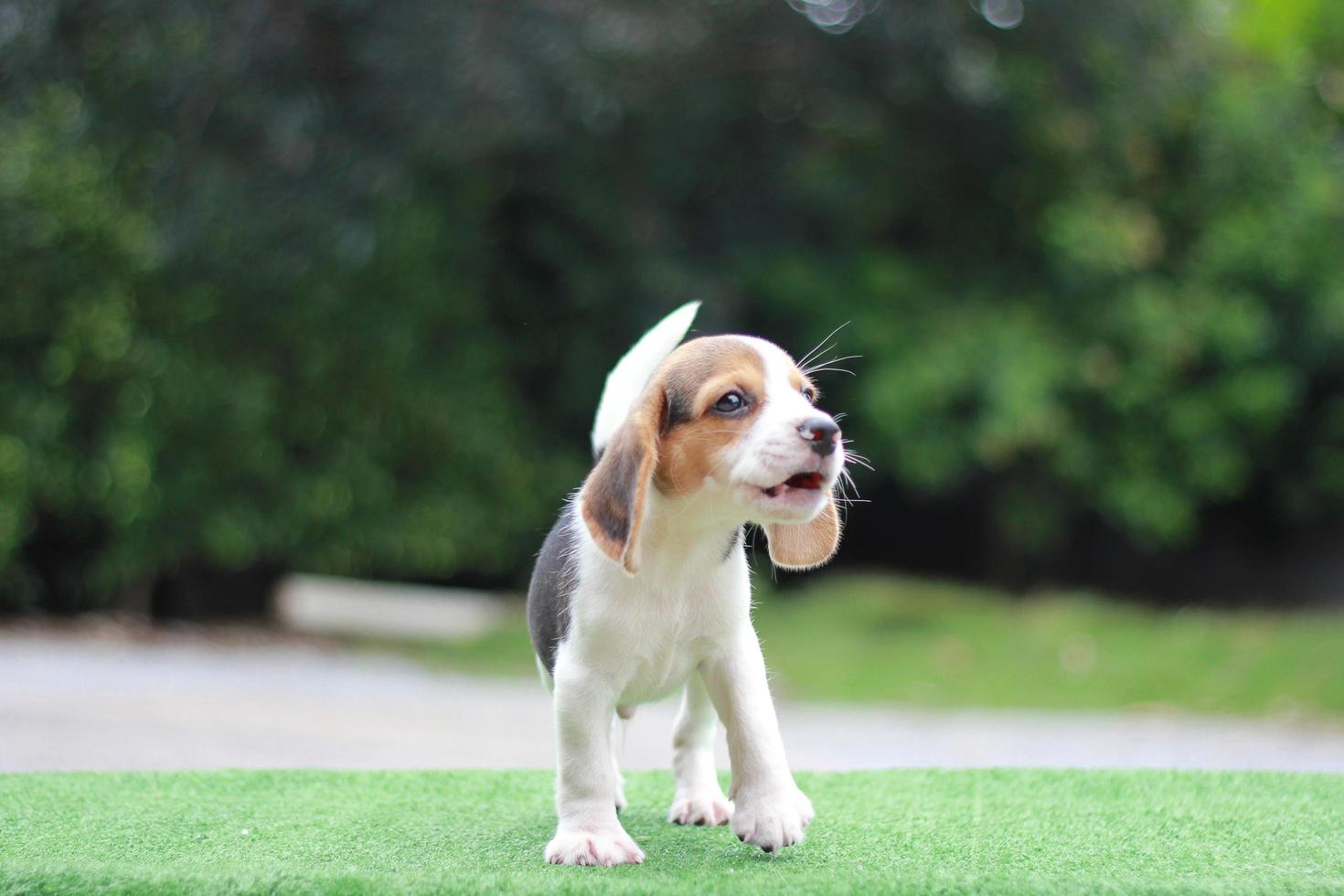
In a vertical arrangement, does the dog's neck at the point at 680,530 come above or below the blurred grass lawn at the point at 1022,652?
below

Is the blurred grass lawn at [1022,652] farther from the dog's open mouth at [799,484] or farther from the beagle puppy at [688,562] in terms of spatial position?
the dog's open mouth at [799,484]

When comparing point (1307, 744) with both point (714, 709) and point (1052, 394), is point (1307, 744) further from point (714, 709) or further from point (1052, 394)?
point (714, 709)

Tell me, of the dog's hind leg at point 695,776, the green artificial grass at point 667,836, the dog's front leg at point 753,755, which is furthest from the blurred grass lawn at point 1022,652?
the dog's front leg at point 753,755

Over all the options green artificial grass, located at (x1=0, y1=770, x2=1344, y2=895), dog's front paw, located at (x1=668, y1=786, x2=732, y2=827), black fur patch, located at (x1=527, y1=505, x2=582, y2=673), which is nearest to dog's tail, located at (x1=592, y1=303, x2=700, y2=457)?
black fur patch, located at (x1=527, y1=505, x2=582, y2=673)

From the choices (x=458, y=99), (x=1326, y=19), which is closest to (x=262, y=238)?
(x=458, y=99)

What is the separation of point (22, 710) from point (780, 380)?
237 inches

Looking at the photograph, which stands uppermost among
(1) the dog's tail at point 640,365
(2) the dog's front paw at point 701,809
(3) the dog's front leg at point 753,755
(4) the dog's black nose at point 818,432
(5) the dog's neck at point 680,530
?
(1) the dog's tail at point 640,365

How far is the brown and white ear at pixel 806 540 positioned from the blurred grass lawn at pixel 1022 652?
5.92m

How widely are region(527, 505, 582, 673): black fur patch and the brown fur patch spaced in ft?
1.02

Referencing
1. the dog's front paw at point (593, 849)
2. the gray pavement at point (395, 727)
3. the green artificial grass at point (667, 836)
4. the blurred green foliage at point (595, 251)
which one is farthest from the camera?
the blurred green foliage at point (595, 251)

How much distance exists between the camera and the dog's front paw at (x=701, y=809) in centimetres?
344

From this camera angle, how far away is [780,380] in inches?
111

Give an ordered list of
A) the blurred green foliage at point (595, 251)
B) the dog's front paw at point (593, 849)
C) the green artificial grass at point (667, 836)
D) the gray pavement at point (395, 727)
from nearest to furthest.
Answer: the green artificial grass at point (667, 836) < the dog's front paw at point (593, 849) < the gray pavement at point (395, 727) < the blurred green foliage at point (595, 251)

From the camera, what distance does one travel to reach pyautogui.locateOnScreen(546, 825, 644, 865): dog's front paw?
112 inches
